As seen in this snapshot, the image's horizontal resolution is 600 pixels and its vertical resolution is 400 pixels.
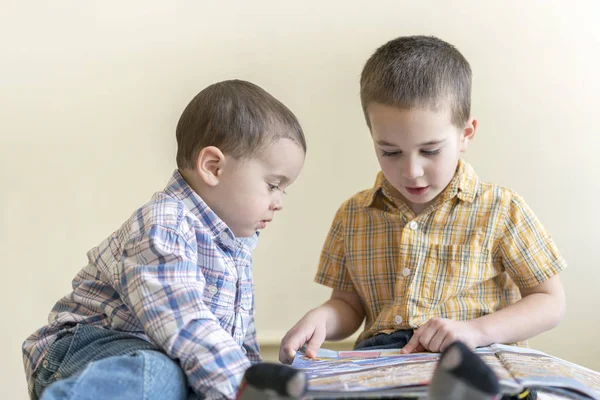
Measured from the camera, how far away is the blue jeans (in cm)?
77

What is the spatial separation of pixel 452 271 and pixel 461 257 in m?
0.03

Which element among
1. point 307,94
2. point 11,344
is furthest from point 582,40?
point 11,344

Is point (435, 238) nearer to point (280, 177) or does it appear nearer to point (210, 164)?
point (280, 177)

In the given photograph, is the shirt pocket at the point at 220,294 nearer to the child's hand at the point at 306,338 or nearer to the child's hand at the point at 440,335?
the child's hand at the point at 306,338

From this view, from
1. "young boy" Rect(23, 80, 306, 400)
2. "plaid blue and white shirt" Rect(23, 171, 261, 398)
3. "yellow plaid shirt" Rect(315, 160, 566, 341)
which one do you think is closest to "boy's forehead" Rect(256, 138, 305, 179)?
"young boy" Rect(23, 80, 306, 400)

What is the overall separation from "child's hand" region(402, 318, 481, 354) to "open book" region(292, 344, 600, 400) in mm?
22

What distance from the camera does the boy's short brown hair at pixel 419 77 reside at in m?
1.06

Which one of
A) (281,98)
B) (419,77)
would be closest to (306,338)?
(419,77)

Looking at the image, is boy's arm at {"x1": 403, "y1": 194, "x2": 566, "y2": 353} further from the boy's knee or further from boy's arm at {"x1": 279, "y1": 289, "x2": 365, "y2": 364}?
the boy's knee

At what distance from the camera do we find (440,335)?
1.00 metres

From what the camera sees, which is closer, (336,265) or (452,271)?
(452,271)

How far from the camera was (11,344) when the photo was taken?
1.53 m

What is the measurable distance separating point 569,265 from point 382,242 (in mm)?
478

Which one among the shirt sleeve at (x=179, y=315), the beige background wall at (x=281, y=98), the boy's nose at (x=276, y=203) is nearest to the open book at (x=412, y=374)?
the shirt sleeve at (x=179, y=315)
